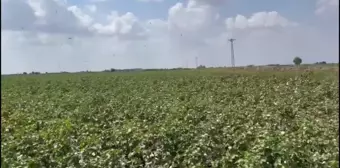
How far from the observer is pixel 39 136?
283 inches

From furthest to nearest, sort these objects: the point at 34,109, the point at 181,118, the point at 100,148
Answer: the point at 34,109 → the point at 181,118 → the point at 100,148

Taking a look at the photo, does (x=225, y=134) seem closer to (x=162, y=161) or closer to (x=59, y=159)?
(x=162, y=161)

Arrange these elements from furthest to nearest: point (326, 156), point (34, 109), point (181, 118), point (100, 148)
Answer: point (34, 109) < point (181, 118) < point (100, 148) < point (326, 156)

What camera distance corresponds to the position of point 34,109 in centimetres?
1295

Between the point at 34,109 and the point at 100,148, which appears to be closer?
the point at 100,148

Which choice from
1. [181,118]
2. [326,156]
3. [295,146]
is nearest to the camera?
[326,156]

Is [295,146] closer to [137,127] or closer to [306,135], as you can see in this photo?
[306,135]

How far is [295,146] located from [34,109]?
375 inches

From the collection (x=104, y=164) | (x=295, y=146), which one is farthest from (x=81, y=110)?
(x=295, y=146)

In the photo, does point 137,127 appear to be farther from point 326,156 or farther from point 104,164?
point 326,156

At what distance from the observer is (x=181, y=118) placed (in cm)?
961

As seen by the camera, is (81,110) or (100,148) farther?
(81,110)

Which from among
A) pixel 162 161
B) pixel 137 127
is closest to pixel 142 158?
pixel 162 161

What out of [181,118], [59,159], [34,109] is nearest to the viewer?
[59,159]
